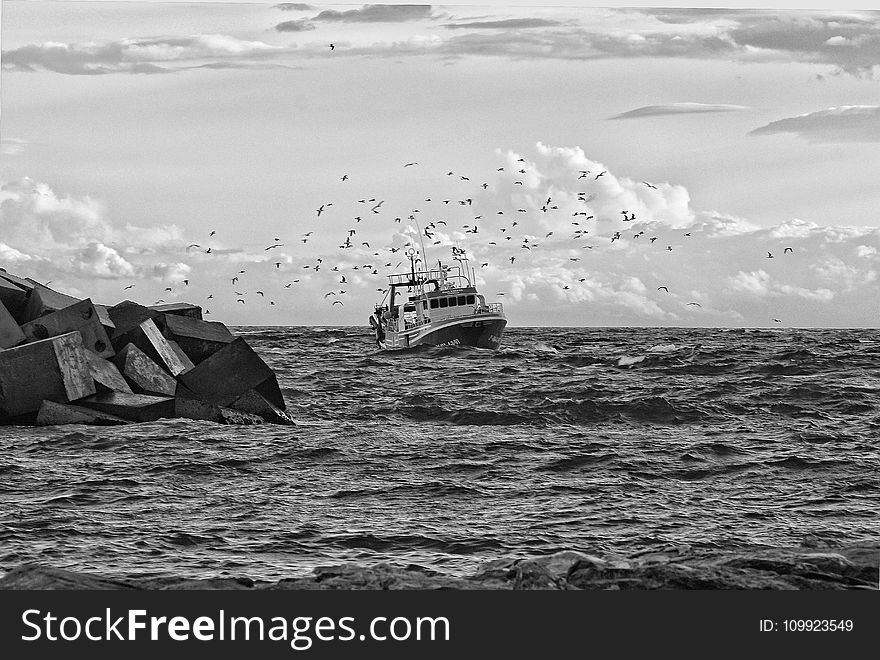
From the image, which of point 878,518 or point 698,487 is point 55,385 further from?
point 878,518

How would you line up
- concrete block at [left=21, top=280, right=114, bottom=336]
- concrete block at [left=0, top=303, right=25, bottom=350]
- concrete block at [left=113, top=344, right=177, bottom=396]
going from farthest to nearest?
1. concrete block at [left=21, top=280, right=114, bottom=336]
2. concrete block at [left=113, top=344, right=177, bottom=396]
3. concrete block at [left=0, top=303, right=25, bottom=350]

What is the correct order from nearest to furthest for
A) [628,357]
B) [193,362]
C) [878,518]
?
[878,518] < [193,362] < [628,357]

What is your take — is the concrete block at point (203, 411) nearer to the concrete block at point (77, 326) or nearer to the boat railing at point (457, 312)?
the concrete block at point (77, 326)

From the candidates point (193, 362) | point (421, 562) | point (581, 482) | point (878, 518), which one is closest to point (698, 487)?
point (581, 482)

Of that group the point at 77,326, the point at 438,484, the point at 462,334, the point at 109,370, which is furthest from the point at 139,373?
the point at 462,334

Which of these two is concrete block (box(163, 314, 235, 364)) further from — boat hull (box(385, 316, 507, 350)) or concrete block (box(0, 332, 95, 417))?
boat hull (box(385, 316, 507, 350))

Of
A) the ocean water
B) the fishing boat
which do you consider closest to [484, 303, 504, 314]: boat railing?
the fishing boat

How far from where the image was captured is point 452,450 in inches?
567

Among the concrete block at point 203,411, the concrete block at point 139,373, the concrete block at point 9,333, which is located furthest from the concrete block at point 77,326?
the concrete block at point 203,411

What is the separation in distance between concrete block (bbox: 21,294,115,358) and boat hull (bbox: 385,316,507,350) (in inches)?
1230

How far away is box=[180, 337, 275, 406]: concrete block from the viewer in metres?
16.3

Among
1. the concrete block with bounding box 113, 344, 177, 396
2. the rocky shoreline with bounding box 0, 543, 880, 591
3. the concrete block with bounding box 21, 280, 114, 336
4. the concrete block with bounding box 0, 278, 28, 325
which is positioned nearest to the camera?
the rocky shoreline with bounding box 0, 543, 880, 591

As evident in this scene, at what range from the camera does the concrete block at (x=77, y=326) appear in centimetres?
1584

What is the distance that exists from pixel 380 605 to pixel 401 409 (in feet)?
53.3
